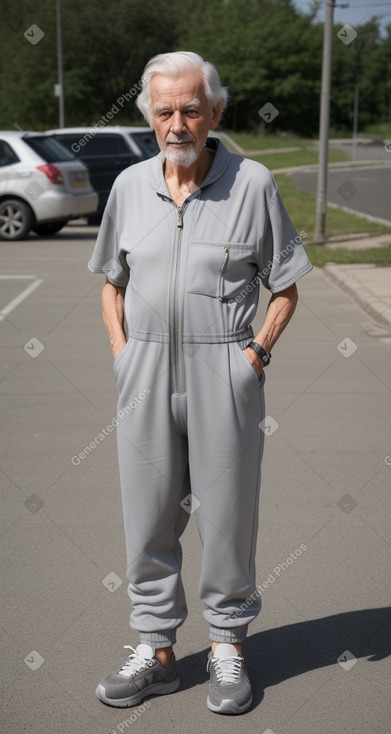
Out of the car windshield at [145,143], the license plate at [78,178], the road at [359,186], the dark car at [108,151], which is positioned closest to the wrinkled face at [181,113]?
the license plate at [78,178]

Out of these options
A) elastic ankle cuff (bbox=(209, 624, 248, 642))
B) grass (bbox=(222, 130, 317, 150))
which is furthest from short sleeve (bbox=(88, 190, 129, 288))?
grass (bbox=(222, 130, 317, 150))

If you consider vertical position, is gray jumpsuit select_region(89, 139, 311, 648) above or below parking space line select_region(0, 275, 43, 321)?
above

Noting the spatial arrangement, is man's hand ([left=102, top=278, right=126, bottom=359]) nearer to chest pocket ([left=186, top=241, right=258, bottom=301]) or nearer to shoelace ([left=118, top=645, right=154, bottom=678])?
chest pocket ([left=186, top=241, right=258, bottom=301])

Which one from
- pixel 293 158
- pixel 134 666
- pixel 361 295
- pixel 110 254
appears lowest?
pixel 293 158

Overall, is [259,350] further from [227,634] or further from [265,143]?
[265,143]

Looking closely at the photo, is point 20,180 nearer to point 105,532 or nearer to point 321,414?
point 321,414

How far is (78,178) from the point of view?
18.9 m

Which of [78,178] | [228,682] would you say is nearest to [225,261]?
[228,682]

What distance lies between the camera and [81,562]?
4840 mm

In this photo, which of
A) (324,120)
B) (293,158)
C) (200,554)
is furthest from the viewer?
(293,158)

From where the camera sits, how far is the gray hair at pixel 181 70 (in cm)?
329

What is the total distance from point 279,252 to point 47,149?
53.2 feet

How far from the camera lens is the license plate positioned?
61.6ft

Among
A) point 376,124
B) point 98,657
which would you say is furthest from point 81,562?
point 376,124
